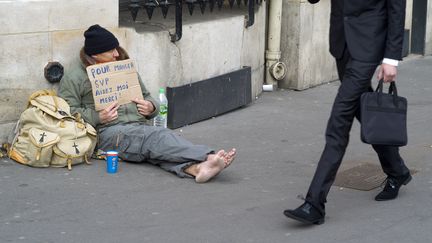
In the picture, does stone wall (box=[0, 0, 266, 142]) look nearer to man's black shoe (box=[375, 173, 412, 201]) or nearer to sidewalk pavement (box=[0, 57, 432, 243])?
sidewalk pavement (box=[0, 57, 432, 243])

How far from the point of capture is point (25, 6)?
6219mm

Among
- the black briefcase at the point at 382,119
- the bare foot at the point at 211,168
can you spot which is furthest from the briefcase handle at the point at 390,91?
the bare foot at the point at 211,168

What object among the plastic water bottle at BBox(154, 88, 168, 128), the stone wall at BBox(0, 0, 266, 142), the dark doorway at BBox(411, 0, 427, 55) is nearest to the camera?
the stone wall at BBox(0, 0, 266, 142)

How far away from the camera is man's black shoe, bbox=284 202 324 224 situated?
16.0 ft

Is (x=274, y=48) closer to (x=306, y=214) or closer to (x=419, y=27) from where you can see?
(x=419, y=27)

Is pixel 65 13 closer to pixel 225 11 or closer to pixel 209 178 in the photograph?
pixel 209 178

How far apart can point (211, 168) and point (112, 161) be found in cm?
71

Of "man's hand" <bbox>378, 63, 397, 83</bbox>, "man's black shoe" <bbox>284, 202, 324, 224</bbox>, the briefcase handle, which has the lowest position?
"man's black shoe" <bbox>284, 202, 324, 224</bbox>

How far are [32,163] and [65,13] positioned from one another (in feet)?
3.96

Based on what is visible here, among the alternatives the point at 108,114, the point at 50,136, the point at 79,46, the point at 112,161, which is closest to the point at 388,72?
the point at 112,161

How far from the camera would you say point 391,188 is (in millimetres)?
5562

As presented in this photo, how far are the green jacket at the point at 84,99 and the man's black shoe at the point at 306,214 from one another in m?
1.93

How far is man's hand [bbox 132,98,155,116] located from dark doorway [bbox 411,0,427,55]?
6.81m

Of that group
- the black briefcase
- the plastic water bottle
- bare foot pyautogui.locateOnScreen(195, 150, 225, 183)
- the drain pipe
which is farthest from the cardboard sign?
the drain pipe
